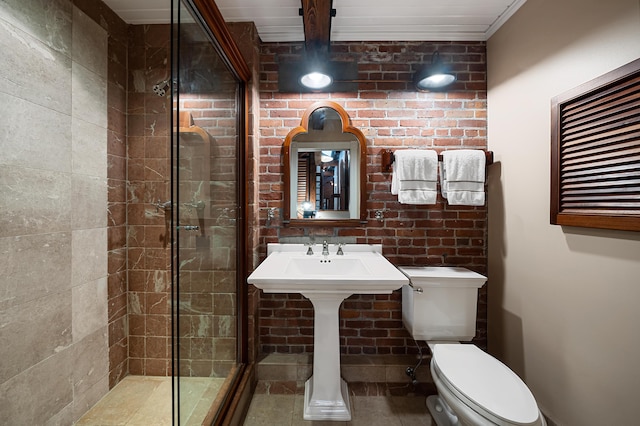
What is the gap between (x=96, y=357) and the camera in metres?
1.57

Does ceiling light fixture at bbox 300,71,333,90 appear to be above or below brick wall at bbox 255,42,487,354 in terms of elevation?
above

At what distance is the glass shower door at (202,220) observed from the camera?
3.40ft

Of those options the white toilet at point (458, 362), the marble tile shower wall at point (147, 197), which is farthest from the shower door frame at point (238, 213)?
the white toilet at point (458, 362)

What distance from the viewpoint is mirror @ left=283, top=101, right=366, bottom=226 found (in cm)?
184

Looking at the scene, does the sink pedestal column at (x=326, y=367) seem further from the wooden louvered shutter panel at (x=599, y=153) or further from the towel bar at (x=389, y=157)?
the wooden louvered shutter panel at (x=599, y=153)

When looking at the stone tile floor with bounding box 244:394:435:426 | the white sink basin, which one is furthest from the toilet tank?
the stone tile floor with bounding box 244:394:435:426

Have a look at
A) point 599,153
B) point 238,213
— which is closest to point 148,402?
point 238,213

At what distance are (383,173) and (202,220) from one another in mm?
1264

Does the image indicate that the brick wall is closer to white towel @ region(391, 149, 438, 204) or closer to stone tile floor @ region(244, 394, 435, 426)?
white towel @ region(391, 149, 438, 204)

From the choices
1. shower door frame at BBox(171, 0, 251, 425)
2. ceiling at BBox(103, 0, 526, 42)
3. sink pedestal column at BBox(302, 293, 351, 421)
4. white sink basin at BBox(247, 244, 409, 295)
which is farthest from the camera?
ceiling at BBox(103, 0, 526, 42)

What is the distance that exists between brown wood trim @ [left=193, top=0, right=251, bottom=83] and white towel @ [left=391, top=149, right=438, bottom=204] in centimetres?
116

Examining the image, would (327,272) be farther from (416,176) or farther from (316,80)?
(316,80)

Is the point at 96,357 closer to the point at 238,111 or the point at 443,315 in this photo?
the point at 238,111

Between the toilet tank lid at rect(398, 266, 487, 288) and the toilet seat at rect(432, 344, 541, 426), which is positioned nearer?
the toilet seat at rect(432, 344, 541, 426)
